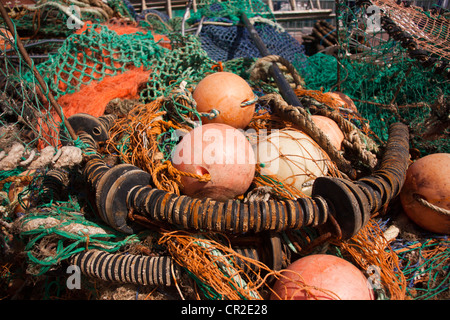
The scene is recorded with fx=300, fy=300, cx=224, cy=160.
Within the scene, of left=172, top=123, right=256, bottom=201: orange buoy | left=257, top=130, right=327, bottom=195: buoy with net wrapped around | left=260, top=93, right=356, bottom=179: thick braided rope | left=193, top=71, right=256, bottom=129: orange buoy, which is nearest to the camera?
left=172, top=123, right=256, bottom=201: orange buoy

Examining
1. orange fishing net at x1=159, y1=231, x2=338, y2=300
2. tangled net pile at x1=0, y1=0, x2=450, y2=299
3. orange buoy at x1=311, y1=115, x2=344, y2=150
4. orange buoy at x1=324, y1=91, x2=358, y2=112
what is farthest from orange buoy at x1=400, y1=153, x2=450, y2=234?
orange fishing net at x1=159, y1=231, x2=338, y2=300

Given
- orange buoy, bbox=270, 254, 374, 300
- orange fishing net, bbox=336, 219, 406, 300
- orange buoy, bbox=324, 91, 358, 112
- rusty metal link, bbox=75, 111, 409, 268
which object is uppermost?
orange buoy, bbox=324, 91, 358, 112

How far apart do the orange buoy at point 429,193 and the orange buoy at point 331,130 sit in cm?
60

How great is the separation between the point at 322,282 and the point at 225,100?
1.60m

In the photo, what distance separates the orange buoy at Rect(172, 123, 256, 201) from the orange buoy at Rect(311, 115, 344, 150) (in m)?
0.90

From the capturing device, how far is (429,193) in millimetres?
2256

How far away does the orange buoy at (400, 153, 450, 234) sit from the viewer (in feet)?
7.25

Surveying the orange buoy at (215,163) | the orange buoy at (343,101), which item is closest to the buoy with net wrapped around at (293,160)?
the orange buoy at (215,163)

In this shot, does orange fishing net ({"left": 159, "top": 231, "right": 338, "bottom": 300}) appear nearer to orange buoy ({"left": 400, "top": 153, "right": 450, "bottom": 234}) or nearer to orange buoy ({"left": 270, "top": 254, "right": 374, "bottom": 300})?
orange buoy ({"left": 270, "top": 254, "right": 374, "bottom": 300})

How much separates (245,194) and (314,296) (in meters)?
0.97

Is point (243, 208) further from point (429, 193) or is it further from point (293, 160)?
Result: point (429, 193)

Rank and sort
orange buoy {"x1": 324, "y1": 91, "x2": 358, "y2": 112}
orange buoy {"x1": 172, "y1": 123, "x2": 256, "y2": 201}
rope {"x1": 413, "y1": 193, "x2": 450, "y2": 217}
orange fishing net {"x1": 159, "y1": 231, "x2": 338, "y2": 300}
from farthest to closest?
orange buoy {"x1": 324, "y1": 91, "x2": 358, "y2": 112}, rope {"x1": 413, "y1": 193, "x2": 450, "y2": 217}, orange buoy {"x1": 172, "y1": 123, "x2": 256, "y2": 201}, orange fishing net {"x1": 159, "y1": 231, "x2": 338, "y2": 300}

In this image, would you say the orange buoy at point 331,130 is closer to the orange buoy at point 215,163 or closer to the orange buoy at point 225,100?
the orange buoy at point 225,100

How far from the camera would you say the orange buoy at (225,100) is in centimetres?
259
